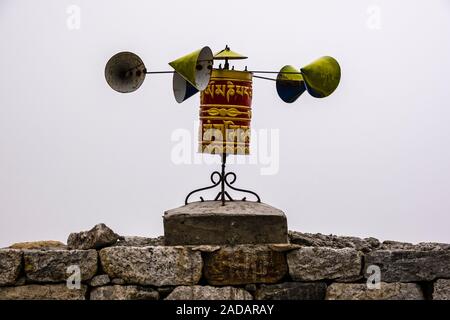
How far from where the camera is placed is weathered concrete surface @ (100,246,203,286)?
856 cm

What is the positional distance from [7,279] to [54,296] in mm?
386

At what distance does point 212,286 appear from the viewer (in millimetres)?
8586

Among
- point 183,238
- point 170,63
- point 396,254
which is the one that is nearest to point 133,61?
point 170,63

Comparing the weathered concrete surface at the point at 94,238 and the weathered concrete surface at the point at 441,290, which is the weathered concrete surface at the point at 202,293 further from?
the weathered concrete surface at the point at 441,290

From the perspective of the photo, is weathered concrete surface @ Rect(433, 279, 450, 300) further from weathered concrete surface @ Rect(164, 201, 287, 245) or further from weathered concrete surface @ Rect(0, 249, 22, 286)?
weathered concrete surface @ Rect(0, 249, 22, 286)

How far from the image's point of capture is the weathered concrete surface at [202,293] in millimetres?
8508

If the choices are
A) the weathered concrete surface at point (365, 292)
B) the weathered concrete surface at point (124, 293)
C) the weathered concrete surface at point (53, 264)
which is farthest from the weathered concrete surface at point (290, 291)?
the weathered concrete surface at point (53, 264)

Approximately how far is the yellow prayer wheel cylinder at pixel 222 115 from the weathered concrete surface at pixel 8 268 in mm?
1738

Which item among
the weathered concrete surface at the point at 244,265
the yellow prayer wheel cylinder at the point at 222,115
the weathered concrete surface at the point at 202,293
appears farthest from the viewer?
the yellow prayer wheel cylinder at the point at 222,115

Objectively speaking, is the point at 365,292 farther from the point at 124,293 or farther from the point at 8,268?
the point at 8,268

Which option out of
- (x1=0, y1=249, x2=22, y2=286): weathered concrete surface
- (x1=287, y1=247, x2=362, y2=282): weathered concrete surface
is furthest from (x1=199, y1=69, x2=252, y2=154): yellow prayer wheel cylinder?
(x1=0, y1=249, x2=22, y2=286): weathered concrete surface

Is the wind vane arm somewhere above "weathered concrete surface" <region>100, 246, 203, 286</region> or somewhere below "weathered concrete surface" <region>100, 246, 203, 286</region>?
above
